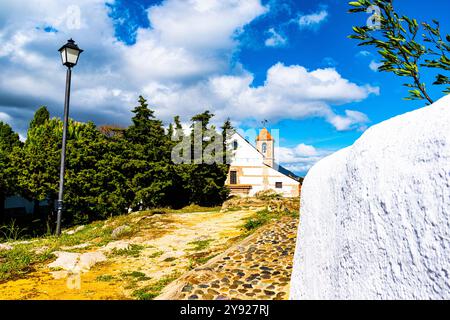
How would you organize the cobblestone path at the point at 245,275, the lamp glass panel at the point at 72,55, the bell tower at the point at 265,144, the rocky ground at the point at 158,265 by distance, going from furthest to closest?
the bell tower at the point at 265,144, the lamp glass panel at the point at 72,55, the rocky ground at the point at 158,265, the cobblestone path at the point at 245,275

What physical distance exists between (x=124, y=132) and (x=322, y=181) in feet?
71.1

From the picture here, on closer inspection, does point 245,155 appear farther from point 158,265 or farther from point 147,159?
point 158,265

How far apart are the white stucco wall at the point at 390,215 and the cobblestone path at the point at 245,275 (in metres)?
2.04

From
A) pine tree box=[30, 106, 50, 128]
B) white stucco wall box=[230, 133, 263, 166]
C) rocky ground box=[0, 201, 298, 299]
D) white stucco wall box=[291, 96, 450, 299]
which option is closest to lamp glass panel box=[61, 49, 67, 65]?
rocky ground box=[0, 201, 298, 299]

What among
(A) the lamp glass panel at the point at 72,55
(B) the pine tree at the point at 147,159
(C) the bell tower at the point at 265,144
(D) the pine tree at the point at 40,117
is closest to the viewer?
(A) the lamp glass panel at the point at 72,55

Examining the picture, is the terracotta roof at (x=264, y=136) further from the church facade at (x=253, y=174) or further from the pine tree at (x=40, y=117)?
the pine tree at (x=40, y=117)

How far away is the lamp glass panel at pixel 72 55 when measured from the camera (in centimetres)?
1010

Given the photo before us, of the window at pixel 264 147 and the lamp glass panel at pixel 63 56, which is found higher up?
the window at pixel 264 147

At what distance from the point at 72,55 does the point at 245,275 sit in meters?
9.00

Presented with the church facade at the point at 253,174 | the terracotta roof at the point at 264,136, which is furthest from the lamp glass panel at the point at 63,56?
the terracotta roof at the point at 264,136

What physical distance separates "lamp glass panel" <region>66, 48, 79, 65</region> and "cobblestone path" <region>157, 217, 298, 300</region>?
809cm

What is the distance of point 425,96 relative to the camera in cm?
292
